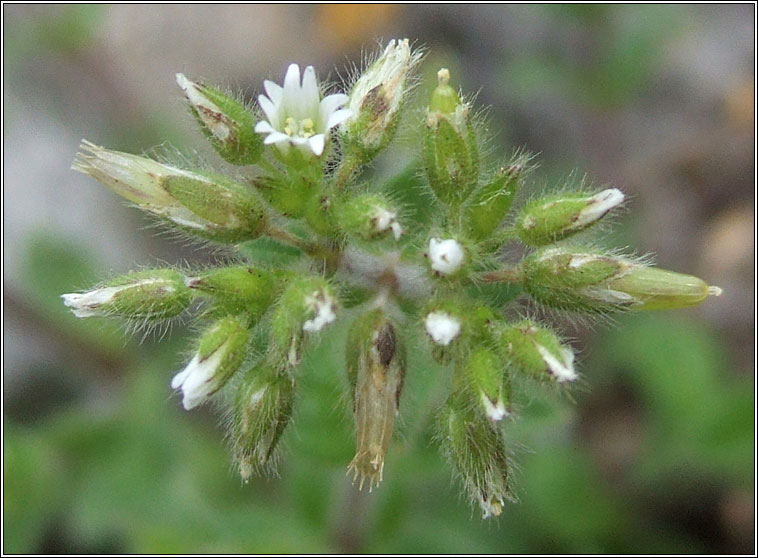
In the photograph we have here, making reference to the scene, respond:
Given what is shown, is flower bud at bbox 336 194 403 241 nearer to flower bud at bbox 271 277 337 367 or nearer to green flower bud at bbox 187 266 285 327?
flower bud at bbox 271 277 337 367

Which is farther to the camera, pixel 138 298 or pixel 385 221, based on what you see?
pixel 138 298

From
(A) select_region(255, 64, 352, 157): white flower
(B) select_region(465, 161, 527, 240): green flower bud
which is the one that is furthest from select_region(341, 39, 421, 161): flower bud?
(B) select_region(465, 161, 527, 240): green flower bud

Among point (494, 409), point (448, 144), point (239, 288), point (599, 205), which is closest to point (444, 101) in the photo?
point (448, 144)

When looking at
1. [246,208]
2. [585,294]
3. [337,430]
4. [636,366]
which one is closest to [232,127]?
[246,208]

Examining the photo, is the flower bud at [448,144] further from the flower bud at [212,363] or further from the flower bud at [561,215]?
the flower bud at [212,363]

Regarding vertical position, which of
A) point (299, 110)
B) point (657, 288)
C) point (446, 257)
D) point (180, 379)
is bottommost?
point (180, 379)

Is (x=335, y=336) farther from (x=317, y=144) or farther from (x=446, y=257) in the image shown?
(x=317, y=144)

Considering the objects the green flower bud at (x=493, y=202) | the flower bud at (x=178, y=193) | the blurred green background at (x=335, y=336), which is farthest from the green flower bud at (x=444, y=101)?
the blurred green background at (x=335, y=336)
